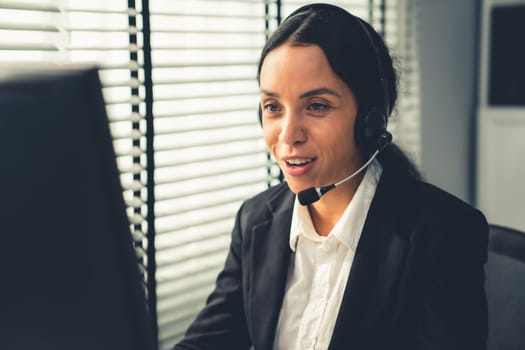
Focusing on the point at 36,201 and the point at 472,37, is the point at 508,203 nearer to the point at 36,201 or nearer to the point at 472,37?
the point at 472,37

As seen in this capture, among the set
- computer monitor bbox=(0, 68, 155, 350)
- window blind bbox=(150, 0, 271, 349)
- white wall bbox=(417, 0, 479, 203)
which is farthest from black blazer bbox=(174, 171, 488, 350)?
white wall bbox=(417, 0, 479, 203)

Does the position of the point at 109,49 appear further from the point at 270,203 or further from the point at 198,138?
the point at 270,203

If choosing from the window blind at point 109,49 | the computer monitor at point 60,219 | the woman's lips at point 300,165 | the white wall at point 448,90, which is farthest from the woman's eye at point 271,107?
the white wall at point 448,90

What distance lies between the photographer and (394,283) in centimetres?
110

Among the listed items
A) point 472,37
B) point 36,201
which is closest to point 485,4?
point 472,37

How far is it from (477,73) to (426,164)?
0.66m

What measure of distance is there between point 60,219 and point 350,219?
0.85m

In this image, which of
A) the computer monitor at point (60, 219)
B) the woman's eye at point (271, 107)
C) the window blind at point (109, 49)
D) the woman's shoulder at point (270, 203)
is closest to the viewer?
the computer monitor at point (60, 219)

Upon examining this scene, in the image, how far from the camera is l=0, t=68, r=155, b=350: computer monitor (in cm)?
38

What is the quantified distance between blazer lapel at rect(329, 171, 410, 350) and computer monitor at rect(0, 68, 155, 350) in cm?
75

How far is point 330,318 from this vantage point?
1154mm

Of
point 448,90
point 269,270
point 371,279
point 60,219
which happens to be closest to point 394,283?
point 371,279

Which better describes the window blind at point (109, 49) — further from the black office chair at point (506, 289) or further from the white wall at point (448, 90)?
the white wall at point (448, 90)

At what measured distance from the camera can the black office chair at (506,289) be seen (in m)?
1.09
